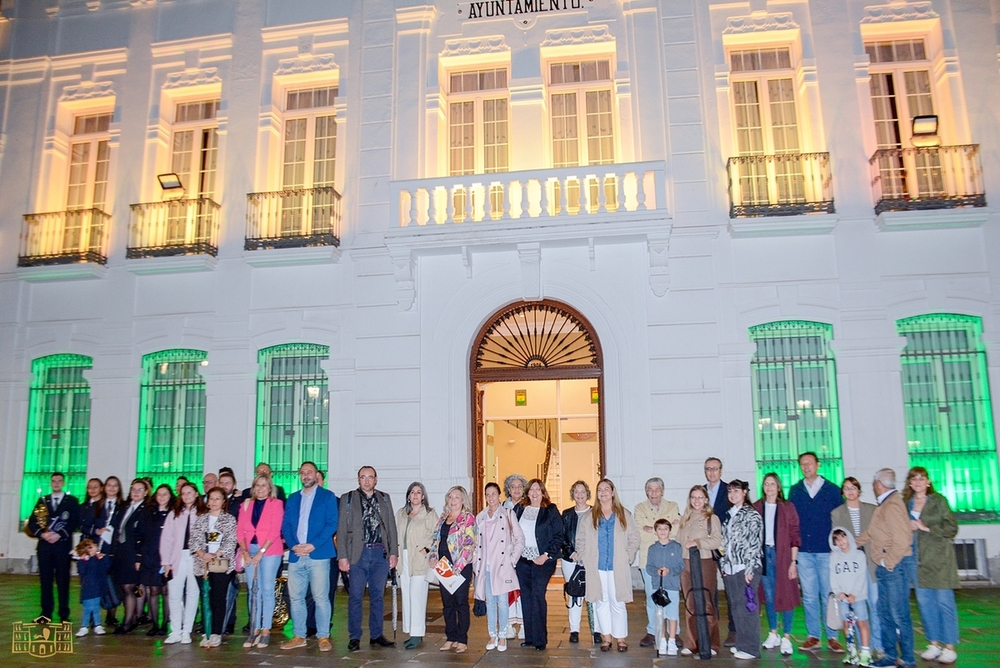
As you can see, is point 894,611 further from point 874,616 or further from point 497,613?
point 497,613

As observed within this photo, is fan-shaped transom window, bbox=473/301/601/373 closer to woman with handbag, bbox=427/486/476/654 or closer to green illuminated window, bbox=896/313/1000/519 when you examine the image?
woman with handbag, bbox=427/486/476/654

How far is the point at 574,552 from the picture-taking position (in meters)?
7.72

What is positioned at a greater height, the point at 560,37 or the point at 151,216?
the point at 560,37

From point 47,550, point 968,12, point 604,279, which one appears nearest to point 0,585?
point 47,550

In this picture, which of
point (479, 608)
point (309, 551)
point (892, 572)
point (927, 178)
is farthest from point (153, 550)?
point (927, 178)

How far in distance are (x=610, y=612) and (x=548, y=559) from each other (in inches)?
30.0

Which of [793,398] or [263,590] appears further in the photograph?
[793,398]

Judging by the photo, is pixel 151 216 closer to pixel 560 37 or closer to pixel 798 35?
pixel 560 37

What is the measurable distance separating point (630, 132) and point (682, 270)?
2389 mm

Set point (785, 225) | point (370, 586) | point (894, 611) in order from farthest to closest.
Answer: point (785, 225), point (370, 586), point (894, 611)

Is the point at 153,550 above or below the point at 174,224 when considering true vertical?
below

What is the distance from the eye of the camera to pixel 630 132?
11.9 metres

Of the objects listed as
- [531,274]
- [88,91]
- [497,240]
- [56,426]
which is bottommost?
[56,426]

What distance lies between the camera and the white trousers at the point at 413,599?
7.64 m
